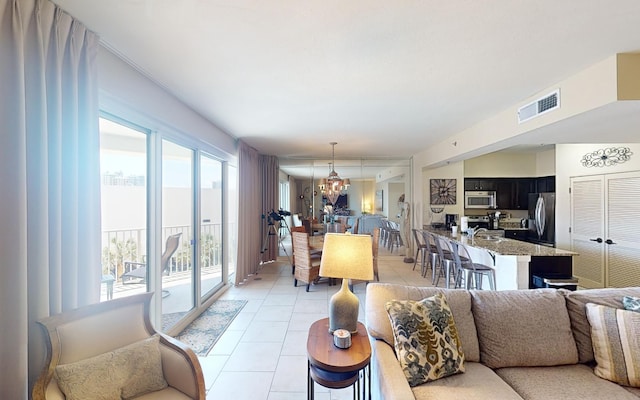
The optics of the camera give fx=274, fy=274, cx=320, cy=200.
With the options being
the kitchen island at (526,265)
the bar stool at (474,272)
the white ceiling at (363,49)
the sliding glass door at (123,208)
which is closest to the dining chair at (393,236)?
the bar stool at (474,272)

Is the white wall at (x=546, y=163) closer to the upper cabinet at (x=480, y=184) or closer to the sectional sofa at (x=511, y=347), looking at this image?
the upper cabinet at (x=480, y=184)

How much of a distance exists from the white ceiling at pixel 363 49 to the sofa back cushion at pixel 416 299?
1.72 meters

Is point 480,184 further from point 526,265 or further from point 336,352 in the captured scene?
point 336,352

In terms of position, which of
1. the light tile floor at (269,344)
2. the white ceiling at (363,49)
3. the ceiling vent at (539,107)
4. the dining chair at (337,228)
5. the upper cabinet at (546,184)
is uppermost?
the white ceiling at (363,49)

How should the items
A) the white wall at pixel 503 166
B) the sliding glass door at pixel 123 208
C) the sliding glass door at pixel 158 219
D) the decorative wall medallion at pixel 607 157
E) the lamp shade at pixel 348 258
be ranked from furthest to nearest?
1. the white wall at pixel 503 166
2. the decorative wall medallion at pixel 607 157
3. the sliding glass door at pixel 158 219
4. the sliding glass door at pixel 123 208
5. the lamp shade at pixel 348 258

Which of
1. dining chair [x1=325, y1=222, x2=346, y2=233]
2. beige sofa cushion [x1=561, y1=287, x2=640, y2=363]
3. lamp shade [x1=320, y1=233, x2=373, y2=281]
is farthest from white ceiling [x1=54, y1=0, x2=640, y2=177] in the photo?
dining chair [x1=325, y1=222, x2=346, y2=233]

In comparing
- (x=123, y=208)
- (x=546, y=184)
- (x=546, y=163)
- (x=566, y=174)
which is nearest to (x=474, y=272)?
(x=566, y=174)

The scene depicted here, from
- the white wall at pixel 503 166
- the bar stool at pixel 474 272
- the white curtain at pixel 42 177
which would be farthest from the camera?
the white wall at pixel 503 166

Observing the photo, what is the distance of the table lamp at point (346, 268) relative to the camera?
6.07ft

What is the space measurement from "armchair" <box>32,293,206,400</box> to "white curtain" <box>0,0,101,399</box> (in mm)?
117

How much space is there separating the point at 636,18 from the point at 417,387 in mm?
2522

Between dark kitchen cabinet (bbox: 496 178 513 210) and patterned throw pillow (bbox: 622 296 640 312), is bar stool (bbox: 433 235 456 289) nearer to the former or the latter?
patterned throw pillow (bbox: 622 296 640 312)

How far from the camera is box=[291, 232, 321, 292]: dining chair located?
14.9 feet

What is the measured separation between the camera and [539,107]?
275 cm
